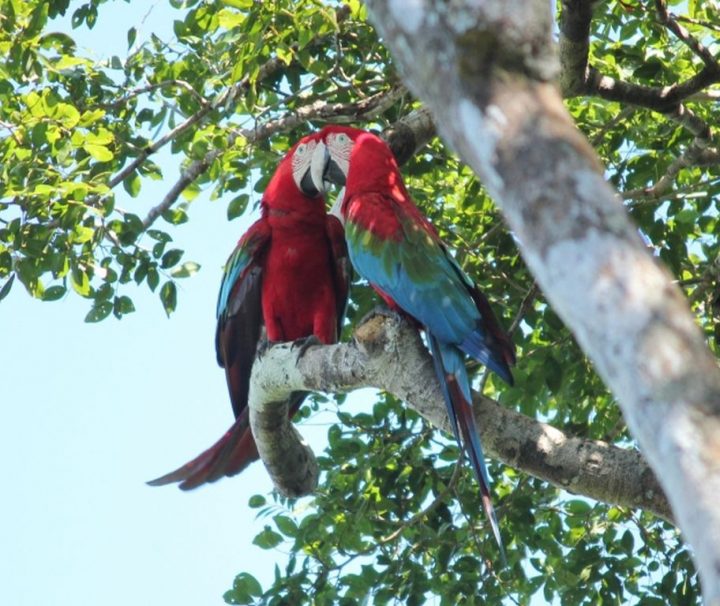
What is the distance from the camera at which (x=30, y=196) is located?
3.56m

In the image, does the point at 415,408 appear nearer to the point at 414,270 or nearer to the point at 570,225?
the point at 414,270

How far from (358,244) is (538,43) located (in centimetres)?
209

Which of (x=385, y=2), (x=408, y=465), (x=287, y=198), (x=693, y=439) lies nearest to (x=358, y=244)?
(x=287, y=198)

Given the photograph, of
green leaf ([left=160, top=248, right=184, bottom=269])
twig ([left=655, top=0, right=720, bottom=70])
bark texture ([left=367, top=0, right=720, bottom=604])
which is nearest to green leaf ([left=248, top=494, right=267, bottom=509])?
green leaf ([left=160, top=248, right=184, bottom=269])

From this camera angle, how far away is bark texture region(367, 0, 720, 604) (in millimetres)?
1131

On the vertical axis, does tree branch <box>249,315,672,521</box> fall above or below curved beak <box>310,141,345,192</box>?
below

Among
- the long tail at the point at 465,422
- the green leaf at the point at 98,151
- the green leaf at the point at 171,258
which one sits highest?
the green leaf at the point at 98,151

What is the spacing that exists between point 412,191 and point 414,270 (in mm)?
Result: 1144

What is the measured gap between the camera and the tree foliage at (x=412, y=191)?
365cm

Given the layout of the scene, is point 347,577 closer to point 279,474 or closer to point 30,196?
point 279,474

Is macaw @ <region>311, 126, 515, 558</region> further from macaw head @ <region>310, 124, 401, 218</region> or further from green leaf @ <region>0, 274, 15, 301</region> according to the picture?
green leaf @ <region>0, 274, 15, 301</region>

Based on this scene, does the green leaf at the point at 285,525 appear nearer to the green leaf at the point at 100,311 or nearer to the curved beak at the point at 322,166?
the green leaf at the point at 100,311

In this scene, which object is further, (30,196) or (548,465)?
(30,196)

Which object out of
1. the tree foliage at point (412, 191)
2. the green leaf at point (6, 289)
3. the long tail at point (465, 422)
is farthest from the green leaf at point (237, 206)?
the long tail at point (465, 422)
